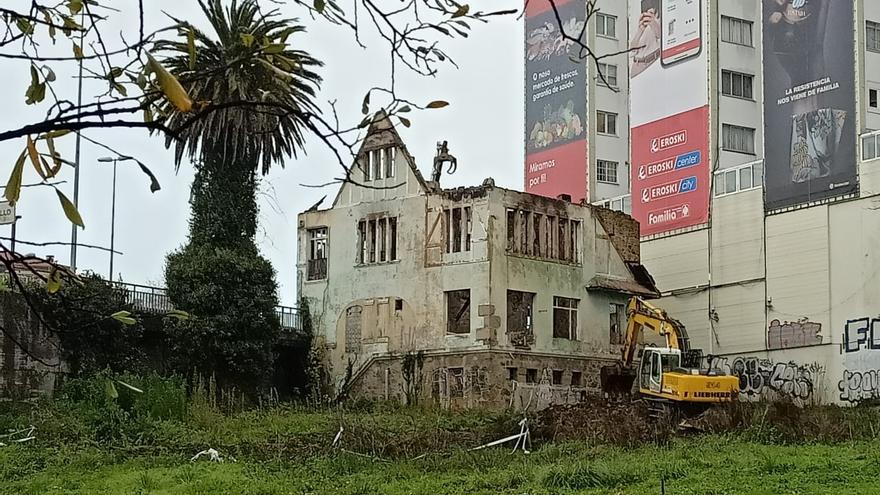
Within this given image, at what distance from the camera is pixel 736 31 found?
53.3 metres

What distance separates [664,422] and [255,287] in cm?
1431

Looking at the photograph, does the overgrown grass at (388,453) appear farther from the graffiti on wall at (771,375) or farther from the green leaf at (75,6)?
the green leaf at (75,6)

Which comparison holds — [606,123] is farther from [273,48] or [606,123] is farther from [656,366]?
[273,48]

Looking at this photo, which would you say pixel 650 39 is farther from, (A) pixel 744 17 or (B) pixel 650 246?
(B) pixel 650 246

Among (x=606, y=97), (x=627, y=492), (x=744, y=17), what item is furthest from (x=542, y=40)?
(x=627, y=492)

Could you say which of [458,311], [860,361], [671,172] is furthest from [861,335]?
[458,311]

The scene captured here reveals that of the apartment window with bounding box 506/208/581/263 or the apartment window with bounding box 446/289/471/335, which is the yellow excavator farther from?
the apartment window with bounding box 446/289/471/335

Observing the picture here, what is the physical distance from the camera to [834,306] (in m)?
45.4

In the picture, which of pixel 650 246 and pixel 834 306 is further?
pixel 650 246

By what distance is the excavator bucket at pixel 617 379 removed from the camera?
132ft

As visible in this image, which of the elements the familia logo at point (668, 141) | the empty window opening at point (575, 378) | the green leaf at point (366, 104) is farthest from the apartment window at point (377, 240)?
the green leaf at point (366, 104)

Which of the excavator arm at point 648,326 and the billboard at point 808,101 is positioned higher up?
the billboard at point 808,101

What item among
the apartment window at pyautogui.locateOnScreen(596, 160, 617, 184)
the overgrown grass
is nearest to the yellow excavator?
the overgrown grass

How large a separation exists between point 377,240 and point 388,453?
16491mm
